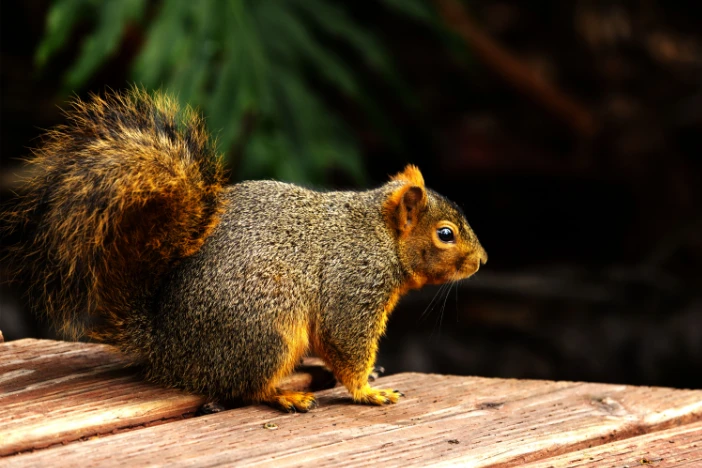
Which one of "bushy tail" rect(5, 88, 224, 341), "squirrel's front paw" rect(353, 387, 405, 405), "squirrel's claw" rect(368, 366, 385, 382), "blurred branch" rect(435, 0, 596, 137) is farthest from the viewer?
"blurred branch" rect(435, 0, 596, 137)

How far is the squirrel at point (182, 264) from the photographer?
79.2 inches

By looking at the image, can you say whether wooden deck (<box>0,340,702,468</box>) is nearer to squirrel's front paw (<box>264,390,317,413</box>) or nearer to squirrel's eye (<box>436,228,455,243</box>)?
squirrel's front paw (<box>264,390,317,413</box>)

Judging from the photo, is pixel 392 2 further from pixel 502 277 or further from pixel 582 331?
pixel 582 331

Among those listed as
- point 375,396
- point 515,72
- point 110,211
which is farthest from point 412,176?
point 515,72

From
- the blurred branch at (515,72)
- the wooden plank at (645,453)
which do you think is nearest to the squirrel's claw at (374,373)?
the wooden plank at (645,453)

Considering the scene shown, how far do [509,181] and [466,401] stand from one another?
3.18 m

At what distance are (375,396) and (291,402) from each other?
21 centimetres

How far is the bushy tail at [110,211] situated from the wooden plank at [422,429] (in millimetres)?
389

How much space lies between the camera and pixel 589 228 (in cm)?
513

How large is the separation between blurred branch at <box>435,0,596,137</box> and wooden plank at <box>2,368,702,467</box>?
2499mm

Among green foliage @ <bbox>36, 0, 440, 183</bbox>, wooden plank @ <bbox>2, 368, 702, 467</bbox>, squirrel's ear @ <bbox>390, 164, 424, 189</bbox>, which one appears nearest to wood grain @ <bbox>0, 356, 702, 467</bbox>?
wooden plank @ <bbox>2, 368, 702, 467</bbox>

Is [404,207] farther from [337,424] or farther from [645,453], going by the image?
[645,453]

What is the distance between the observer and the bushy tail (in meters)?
1.98

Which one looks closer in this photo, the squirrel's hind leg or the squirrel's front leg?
the squirrel's hind leg
